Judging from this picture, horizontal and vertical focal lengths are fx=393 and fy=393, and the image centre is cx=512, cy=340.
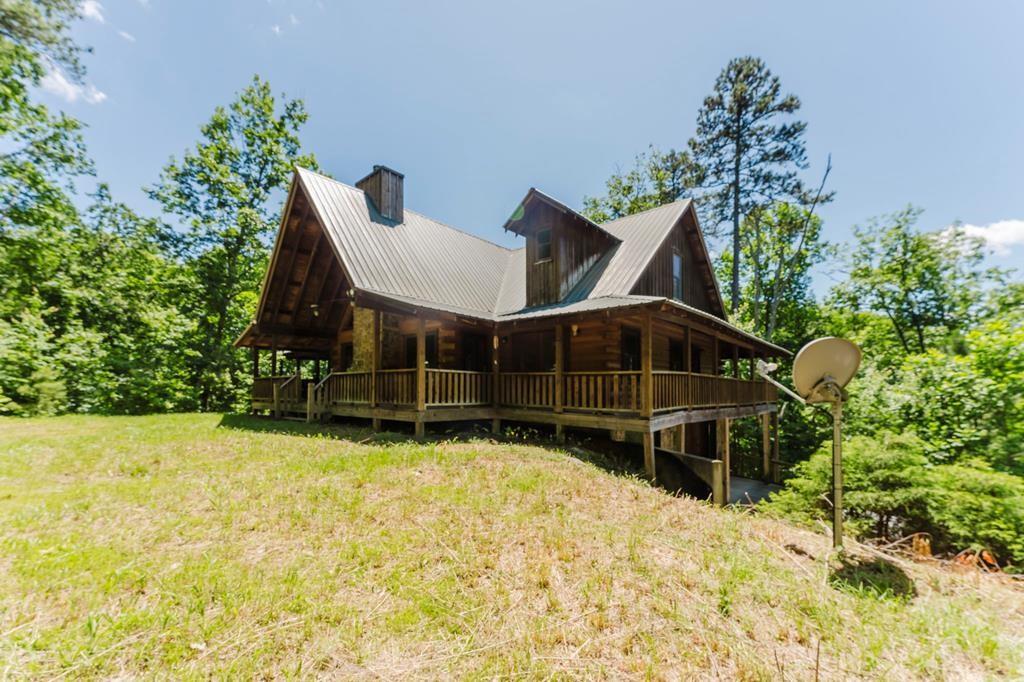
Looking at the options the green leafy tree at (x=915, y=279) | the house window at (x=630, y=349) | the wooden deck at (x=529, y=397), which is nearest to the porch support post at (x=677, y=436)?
the wooden deck at (x=529, y=397)

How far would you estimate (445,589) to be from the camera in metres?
3.53

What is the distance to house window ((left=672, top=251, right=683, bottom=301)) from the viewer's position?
1514cm

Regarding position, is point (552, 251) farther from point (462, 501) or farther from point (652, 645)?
point (652, 645)

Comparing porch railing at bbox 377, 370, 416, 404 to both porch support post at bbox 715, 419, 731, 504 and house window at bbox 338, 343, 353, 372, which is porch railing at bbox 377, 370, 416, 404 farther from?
porch support post at bbox 715, 419, 731, 504

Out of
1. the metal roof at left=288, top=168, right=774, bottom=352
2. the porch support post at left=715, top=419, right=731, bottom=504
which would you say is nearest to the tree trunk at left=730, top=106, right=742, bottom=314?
the metal roof at left=288, top=168, right=774, bottom=352

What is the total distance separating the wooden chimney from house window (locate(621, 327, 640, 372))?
961 cm

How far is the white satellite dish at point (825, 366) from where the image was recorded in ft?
16.1

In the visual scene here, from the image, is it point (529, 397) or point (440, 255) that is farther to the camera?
point (440, 255)

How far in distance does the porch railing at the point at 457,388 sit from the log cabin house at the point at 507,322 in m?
0.04

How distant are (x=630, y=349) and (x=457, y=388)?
559cm

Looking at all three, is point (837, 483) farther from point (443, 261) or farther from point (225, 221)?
point (225, 221)

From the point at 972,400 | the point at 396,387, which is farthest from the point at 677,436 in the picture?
the point at 396,387

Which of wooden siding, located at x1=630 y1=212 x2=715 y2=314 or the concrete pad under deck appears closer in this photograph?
the concrete pad under deck

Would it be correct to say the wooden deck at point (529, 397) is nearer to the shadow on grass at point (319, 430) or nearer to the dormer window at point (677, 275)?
the shadow on grass at point (319, 430)
